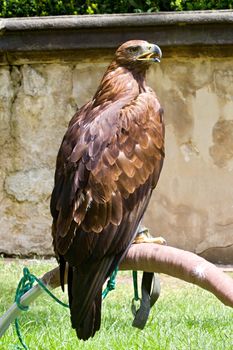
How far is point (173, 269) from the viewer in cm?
297

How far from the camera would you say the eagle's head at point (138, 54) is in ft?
13.7

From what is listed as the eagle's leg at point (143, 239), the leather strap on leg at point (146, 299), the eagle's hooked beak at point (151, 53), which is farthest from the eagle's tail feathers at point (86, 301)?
the eagle's hooked beak at point (151, 53)

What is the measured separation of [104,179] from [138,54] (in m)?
0.73

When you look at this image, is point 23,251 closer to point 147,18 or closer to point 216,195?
point 216,195

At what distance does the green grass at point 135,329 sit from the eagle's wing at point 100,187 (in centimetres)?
101

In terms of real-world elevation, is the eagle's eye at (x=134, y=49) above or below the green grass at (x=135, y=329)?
above

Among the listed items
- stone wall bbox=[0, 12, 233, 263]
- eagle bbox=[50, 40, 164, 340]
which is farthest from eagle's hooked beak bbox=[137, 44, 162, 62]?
stone wall bbox=[0, 12, 233, 263]

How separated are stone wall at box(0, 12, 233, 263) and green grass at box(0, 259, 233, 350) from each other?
0.92 meters

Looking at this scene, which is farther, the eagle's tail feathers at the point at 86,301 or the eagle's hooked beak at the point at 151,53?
the eagle's hooked beak at the point at 151,53

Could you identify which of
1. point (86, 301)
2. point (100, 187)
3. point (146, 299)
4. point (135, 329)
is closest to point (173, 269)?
point (146, 299)

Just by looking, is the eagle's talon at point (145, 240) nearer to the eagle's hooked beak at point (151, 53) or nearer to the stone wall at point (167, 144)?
the eagle's hooked beak at point (151, 53)

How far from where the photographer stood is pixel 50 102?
24.9 feet

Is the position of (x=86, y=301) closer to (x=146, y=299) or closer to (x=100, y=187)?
(x=146, y=299)

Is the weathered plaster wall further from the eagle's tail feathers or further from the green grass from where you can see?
the eagle's tail feathers
